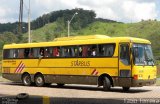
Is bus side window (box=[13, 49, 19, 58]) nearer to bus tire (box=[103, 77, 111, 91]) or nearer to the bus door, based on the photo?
bus tire (box=[103, 77, 111, 91])

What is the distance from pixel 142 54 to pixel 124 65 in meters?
1.22

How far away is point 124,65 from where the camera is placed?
942 inches

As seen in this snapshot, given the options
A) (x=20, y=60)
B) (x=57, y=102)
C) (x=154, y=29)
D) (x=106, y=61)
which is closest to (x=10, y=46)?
(x=20, y=60)

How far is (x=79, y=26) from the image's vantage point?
168500mm

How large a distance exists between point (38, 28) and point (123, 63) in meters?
159

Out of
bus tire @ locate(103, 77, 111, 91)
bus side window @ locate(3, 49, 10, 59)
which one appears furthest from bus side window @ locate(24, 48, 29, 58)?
bus tire @ locate(103, 77, 111, 91)

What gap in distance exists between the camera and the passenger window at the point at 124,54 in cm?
2386

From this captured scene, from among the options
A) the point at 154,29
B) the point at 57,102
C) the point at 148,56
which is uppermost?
the point at 154,29

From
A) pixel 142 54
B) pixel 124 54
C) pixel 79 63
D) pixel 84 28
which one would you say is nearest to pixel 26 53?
pixel 79 63

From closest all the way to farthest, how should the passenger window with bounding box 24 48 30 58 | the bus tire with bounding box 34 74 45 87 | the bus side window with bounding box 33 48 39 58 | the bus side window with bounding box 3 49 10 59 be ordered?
1. the bus tire with bounding box 34 74 45 87
2. the bus side window with bounding box 33 48 39 58
3. the passenger window with bounding box 24 48 30 58
4. the bus side window with bounding box 3 49 10 59

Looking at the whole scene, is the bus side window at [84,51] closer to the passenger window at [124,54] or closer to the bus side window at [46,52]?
the passenger window at [124,54]

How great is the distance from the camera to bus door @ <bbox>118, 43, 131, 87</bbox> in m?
23.8

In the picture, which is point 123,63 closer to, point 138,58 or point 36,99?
point 138,58

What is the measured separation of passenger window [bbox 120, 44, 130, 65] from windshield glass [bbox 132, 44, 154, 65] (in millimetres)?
328
